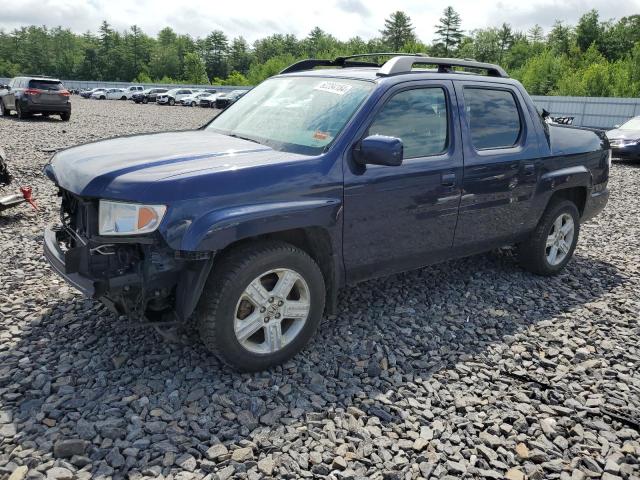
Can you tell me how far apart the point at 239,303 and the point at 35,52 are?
133025 millimetres

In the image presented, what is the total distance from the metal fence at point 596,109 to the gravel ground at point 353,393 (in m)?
27.2

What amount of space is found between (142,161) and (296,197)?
0.91 metres

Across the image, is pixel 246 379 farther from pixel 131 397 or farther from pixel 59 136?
pixel 59 136

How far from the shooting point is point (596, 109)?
2894cm

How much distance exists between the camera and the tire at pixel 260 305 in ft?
10.2

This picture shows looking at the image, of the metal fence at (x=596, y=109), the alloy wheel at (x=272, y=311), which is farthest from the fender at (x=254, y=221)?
the metal fence at (x=596, y=109)

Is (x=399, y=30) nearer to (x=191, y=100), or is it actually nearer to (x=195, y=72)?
(x=195, y=72)

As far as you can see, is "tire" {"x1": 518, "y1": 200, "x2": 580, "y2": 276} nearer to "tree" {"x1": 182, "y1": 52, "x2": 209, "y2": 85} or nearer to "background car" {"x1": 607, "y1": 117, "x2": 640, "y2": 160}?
"background car" {"x1": 607, "y1": 117, "x2": 640, "y2": 160}

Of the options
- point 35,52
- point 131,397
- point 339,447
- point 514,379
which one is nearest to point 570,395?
point 514,379

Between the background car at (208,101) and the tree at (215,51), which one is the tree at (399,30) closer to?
the tree at (215,51)

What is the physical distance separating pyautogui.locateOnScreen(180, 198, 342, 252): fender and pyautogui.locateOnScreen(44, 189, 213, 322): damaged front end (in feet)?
0.32

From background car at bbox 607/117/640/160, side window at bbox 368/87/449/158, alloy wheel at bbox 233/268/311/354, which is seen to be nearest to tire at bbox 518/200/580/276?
side window at bbox 368/87/449/158

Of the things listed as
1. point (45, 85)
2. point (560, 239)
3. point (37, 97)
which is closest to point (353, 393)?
point (560, 239)

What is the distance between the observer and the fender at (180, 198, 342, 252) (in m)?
2.88
